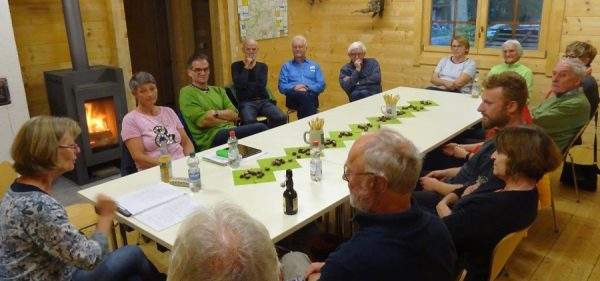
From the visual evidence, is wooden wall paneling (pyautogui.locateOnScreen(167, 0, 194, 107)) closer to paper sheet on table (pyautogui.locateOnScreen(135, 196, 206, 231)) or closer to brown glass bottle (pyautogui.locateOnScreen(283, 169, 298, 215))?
paper sheet on table (pyautogui.locateOnScreen(135, 196, 206, 231))

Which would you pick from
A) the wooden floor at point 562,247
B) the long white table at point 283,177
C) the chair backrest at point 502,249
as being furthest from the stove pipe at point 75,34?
the chair backrest at point 502,249

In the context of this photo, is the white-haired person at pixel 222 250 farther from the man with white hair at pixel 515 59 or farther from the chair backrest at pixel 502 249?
the man with white hair at pixel 515 59

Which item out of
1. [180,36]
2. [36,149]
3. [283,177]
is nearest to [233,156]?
[283,177]

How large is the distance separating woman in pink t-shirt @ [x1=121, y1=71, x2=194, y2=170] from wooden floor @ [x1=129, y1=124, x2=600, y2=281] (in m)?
0.62

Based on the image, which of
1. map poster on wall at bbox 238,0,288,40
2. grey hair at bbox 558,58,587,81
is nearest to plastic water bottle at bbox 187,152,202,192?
grey hair at bbox 558,58,587,81

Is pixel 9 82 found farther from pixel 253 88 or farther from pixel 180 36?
pixel 180 36

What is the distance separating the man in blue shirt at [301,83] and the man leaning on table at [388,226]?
3425mm

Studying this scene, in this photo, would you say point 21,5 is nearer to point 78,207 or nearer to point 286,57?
point 78,207

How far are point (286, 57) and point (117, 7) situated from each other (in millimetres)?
2441

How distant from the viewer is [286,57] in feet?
20.5

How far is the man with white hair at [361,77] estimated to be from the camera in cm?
504

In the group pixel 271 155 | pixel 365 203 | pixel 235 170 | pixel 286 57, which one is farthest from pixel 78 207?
pixel 286 57

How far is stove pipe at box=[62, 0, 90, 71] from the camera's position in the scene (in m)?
3.84

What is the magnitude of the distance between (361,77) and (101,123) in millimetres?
2734
